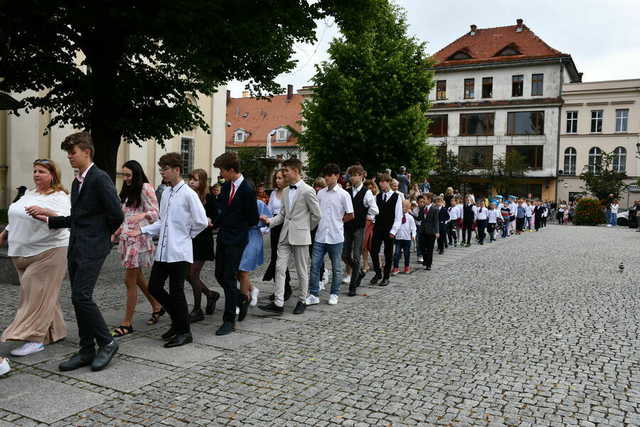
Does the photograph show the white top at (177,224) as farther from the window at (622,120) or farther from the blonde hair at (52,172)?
the window at (622,120)

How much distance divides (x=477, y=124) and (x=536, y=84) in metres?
6.23

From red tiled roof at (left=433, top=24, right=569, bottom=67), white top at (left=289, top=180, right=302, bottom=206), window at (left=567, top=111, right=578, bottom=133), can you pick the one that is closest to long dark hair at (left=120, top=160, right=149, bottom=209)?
white top at (left=289, top=180, right=302, bottom=206)

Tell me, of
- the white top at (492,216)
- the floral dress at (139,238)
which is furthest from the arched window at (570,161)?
the floral dress at (139,238)

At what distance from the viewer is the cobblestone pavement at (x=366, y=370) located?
422 centimetres

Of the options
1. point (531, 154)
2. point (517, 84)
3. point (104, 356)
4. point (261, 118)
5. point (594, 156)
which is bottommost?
point (104, 356)

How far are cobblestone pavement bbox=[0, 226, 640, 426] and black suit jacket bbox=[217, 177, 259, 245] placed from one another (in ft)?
3.63

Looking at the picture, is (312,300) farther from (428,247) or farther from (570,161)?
(570,161)

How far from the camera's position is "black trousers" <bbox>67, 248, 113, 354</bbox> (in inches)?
198

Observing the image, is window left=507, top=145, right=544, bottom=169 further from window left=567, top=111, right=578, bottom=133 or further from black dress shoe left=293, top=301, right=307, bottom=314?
black dress shoe left=293, top=301, right=307, bottom=314

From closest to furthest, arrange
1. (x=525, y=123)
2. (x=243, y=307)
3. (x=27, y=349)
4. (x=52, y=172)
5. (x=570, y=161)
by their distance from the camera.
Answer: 1. (x=27, y=349)
2. (x=52, y=172)
3. (x=243, y=307)
4. (x=570, y=161)
5. (x=525, y=123)

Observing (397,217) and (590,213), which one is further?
(590,213)

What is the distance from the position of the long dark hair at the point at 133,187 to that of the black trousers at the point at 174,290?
915 mm

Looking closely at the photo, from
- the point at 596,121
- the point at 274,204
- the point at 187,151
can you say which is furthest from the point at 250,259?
the point at 596,121

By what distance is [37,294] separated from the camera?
5609mm
